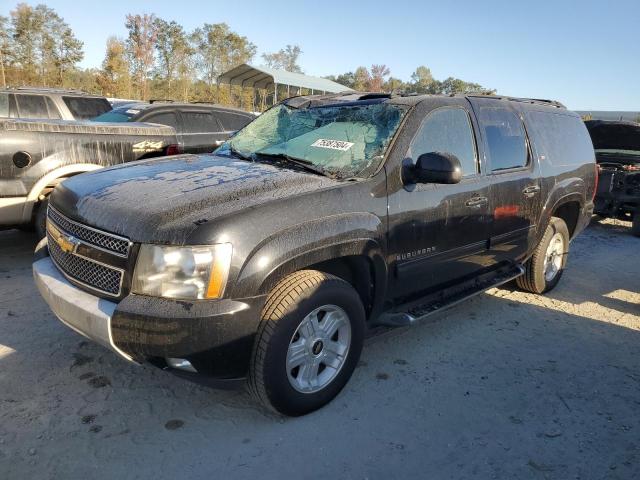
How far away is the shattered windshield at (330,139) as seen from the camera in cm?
331

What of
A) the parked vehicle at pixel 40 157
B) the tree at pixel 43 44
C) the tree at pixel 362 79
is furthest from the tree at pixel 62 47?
the parked vehicle at pixel 40 157

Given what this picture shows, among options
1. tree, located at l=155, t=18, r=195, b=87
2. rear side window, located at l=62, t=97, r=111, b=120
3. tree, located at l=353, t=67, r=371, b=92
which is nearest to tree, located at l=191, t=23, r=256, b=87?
tree, located at l=155, t=18, r=195, b=87

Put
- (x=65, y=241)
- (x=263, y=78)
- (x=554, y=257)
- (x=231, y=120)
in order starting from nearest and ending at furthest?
(x=65, y=241) < (x=554, y=257) < (x=231, y=120) < (x=263, y=78)

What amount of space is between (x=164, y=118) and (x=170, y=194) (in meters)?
5.65

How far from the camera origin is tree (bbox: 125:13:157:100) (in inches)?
1364

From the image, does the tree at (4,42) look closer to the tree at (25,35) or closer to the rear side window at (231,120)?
the tree at (25,35)

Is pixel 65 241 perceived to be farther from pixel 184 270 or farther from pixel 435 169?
pixel 435 169

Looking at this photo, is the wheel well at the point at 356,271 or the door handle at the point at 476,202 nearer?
the wheel well at the point at 356,271

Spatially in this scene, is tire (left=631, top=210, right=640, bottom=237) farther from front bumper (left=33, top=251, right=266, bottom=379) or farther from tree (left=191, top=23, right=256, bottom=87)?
tree (left=191, top=23, right=256, bottom=87)

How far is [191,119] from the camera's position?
8.26 meters

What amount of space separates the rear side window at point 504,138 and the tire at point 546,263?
3.32 feet

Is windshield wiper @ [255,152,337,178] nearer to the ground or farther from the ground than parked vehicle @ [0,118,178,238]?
farther from the ground

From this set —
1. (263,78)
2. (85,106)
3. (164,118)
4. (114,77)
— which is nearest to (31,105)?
(85,106)

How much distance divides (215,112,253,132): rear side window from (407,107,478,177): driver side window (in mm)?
5342
